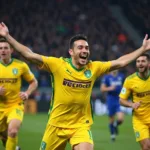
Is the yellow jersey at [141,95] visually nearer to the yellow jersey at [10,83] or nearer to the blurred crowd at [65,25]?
the yellow jersey at [10,83]

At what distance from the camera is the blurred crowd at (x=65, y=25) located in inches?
1213

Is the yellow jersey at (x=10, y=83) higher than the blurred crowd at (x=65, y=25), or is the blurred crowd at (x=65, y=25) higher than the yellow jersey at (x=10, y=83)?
the blurred crowd at (x=65, y=25)

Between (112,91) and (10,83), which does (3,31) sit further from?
(112,91)

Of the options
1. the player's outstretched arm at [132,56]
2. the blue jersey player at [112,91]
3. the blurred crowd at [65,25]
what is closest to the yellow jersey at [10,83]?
the player's outstretched arm at [132,56]

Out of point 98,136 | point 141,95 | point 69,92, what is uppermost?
point 69,92

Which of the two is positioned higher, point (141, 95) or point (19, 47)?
point (19, 47)

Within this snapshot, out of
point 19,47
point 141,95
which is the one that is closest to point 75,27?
point 141,95

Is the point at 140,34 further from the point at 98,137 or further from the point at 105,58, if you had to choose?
the point at 98,137

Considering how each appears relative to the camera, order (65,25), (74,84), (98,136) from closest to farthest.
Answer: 1. (74,84)
2. (98,136)
3. (65,25)

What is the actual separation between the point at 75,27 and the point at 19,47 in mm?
25893

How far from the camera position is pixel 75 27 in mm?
33125

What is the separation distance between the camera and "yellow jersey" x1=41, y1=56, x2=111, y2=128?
7.85 m

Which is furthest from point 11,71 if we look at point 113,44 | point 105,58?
point 113,44

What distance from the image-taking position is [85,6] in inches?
1423
